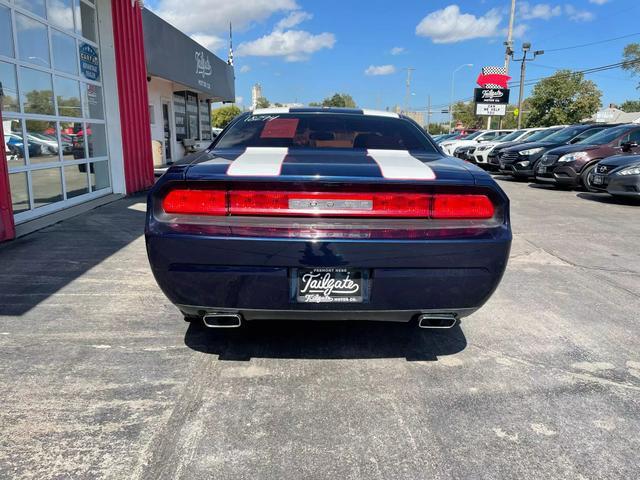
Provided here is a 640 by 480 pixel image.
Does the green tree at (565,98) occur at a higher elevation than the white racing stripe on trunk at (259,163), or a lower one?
higher

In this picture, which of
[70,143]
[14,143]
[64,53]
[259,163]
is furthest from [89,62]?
[259,163]

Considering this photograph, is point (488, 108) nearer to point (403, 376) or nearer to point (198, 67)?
point (198, 67)

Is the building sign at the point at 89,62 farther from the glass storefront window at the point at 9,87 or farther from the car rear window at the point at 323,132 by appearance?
the car rear window at the point at 323,132

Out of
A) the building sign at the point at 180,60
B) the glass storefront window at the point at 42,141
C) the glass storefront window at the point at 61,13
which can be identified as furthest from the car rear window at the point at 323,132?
the building sign at the point at 180,60

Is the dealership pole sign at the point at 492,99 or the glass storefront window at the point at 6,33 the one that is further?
the dealership pole sign at the point at 492,99

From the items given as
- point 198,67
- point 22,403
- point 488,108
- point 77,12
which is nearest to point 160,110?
point 198,67

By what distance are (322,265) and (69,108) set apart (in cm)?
750

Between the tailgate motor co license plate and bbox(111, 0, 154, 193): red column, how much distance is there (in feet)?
27.7

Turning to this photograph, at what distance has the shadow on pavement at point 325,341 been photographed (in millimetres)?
3049

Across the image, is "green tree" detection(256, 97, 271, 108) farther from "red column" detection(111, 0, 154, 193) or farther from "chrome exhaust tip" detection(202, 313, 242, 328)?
"chrome exhaust tip" detection(202, 313, 242, 328)

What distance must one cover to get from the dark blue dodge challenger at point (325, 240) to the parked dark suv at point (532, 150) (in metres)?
11.4

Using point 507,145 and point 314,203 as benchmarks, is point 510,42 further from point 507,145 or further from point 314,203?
point 314,203

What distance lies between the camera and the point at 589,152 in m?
10.8

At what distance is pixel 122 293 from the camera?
13.3ft
